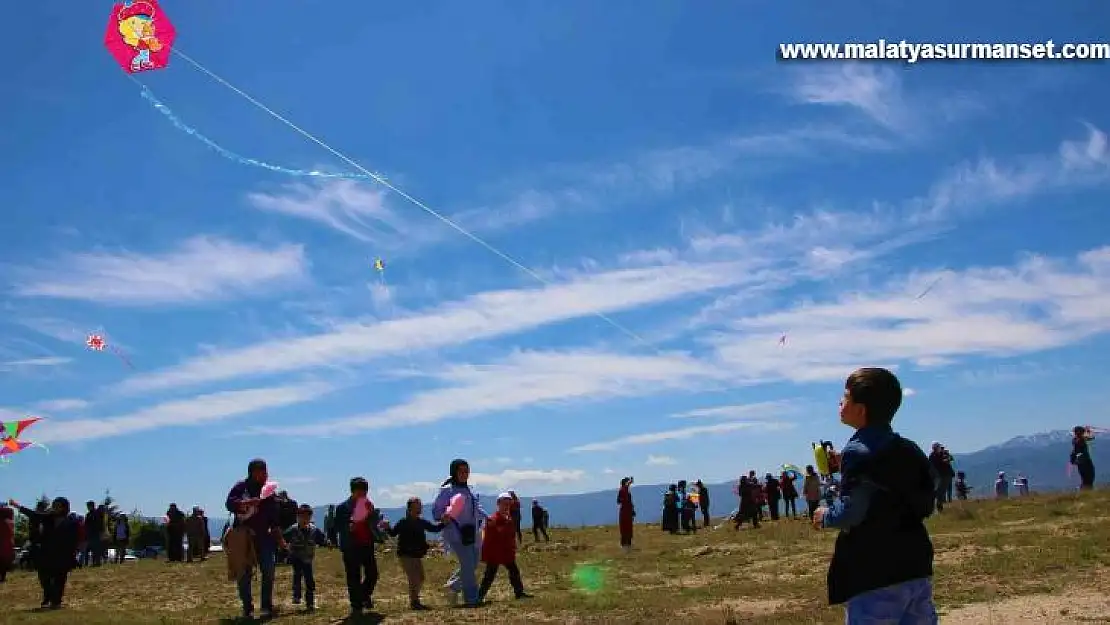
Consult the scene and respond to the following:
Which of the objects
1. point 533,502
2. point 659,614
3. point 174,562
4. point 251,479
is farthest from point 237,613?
point 533,502

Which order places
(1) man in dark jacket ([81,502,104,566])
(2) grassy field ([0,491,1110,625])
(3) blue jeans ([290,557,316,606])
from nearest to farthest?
1. (2) grassy field ([0,491,1110,625])
2. (3) blue jeans ([290,557,316,606])
3. (1) man in dark jacket ([81,502,104,566])

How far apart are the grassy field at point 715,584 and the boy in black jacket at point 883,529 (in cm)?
647

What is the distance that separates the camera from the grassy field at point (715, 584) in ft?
40.0

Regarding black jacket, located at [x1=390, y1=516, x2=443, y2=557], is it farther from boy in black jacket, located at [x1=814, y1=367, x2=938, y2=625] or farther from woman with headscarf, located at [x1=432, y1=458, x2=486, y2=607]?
boy in black jacket, located at [x1=814, y1=367, x2=938, y2=625]

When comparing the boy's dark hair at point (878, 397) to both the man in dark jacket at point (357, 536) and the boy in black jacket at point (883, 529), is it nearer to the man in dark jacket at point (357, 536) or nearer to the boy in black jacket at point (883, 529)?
the boy in black jacket at point (883, 529)

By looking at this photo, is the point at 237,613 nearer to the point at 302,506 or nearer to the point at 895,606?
the point at 302,506

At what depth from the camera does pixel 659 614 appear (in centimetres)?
1283

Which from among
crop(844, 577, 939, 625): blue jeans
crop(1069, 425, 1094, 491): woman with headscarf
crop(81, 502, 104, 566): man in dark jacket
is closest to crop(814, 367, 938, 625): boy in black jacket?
crop(844, 577, 939, 625): blue jeans

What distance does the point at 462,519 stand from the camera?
1477cm

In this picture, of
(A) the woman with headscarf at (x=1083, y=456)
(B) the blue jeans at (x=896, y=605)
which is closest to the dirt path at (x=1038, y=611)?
(B) the blue jeans at (x=896, y=605)

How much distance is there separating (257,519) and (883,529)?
1142 cm

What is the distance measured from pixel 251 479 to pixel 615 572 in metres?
9.64

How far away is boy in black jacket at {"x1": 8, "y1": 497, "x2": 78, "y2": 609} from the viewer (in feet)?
56.3

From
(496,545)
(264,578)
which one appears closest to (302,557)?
(264,578)
